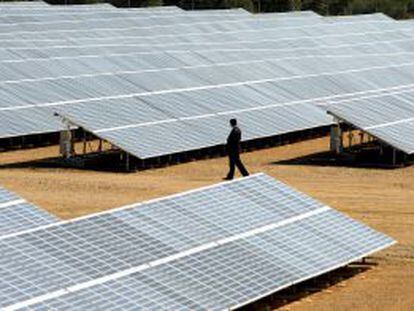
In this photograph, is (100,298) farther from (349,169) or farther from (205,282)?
(349,169)

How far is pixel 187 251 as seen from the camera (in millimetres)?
16922

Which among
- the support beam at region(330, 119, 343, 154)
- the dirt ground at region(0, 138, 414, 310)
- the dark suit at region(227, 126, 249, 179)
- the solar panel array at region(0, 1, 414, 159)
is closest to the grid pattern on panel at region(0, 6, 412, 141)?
the solar panel array at region(0, 1, 414, 159)

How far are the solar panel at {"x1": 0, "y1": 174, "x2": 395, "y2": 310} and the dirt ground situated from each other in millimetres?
464

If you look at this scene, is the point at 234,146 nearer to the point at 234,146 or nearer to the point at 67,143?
the point at 234,146

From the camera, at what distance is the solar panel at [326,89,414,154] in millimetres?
33656

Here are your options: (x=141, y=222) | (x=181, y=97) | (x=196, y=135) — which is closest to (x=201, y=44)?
(x=181, y=97)

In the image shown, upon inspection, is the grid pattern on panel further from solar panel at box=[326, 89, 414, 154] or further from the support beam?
solar panel at box=[326, 89, 414, 154]

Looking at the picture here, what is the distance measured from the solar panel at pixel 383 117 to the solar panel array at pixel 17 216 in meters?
17.0

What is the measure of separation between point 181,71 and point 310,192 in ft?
53.0

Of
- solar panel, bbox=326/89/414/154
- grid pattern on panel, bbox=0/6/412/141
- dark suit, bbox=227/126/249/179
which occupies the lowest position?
grid pattern on panel, bbox=0/6/412/141

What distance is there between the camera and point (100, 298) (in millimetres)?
14625

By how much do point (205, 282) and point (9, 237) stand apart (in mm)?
2632

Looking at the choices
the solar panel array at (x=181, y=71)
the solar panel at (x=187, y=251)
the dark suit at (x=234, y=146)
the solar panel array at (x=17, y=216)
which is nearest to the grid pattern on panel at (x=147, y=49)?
the solar panel array at (x=181, y=71)

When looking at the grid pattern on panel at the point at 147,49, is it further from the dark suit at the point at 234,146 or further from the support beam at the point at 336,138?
the dark suit at the point at 234,146
